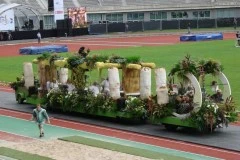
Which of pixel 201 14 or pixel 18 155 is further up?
pixel 201 14

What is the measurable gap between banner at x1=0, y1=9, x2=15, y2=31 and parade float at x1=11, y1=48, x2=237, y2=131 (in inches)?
1790

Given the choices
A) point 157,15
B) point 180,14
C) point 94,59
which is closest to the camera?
point 94,59

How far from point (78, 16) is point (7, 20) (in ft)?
35.5

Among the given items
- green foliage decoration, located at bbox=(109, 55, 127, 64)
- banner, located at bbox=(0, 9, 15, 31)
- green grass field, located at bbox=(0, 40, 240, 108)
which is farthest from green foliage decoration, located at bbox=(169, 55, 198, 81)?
banner, located at bbox=(0, 9, 15, 31)

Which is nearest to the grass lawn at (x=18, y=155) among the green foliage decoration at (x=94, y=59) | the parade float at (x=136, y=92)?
the parade float at (x=136, y=92)

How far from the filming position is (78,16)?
78.6m

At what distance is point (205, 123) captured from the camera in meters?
18.2

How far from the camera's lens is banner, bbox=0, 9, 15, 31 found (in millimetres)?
70694

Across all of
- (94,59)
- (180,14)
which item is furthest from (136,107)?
(180,14)

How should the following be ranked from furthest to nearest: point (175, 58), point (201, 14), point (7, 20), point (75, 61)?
1. point (201, 14)
2. point (7, 20)
3. point (175, 58)
4. point (75, 61)

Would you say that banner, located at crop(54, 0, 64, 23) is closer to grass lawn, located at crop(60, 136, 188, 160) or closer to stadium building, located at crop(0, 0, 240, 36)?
stadium building, located at crop(0, 0, 240, 36)

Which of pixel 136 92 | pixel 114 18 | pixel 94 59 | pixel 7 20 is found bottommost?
pixel 136 92

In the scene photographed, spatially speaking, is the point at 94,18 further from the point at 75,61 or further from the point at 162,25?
the point at 75,61

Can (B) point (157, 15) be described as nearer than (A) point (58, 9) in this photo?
No
